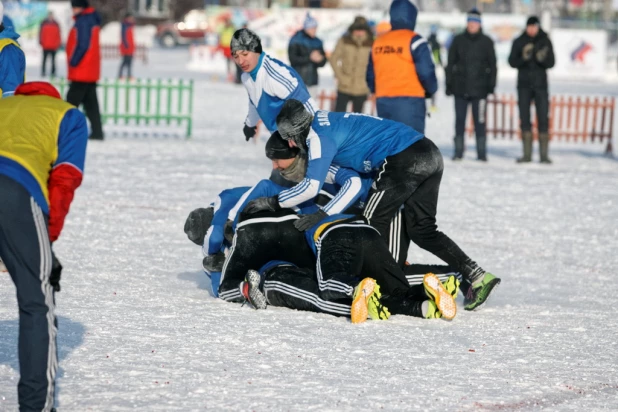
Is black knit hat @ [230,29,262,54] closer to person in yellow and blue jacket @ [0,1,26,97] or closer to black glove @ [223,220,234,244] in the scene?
black glove @ [223,220,234,244]

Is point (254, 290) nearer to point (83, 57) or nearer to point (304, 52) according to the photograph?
point (83, 57)

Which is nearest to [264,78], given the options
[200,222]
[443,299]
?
[200,222]

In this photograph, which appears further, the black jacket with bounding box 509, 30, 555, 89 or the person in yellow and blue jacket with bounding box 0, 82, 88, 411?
the black jacket with bounding box 509, 30, 555, 89

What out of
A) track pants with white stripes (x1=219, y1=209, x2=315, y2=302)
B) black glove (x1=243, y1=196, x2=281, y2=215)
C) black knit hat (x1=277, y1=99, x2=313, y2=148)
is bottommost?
track pants with white stripes (x1=219, y1=209, x2=315, y2=302)

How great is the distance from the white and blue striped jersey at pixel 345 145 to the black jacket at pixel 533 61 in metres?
7.82

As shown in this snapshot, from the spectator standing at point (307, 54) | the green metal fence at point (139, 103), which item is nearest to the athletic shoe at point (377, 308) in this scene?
the spectator standing at point (307, 54)

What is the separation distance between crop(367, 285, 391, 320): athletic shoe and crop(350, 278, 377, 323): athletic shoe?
48 millimetres

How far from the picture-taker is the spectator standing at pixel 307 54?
15.4 m

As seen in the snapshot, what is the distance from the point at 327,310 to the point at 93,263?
2.01m

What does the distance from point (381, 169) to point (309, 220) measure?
52 cm

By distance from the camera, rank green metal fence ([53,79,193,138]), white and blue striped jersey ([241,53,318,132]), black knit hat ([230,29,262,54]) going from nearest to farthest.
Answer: black knit hat ([230,29,262,54]) → white and blue striped jersey ([241,53,318,132]) → green metal fence ([53,79,193,138])

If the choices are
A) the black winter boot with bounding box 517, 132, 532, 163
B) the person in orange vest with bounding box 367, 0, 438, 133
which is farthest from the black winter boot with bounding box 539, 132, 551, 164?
the person in orange vest with bounding box 367, 0, 438, 133

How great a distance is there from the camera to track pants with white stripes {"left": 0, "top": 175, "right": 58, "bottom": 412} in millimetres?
3873

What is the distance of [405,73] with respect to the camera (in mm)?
10328
